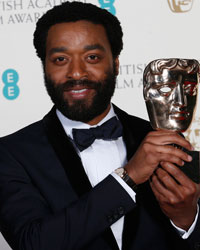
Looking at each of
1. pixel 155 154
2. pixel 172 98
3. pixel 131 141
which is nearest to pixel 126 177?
pixel 155 154

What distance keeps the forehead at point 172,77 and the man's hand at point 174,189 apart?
27 centimetres

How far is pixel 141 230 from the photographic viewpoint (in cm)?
176

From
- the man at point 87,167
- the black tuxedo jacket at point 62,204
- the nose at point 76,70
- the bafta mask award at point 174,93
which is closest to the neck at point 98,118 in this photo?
the man at point 87,167

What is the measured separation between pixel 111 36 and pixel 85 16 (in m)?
0.15

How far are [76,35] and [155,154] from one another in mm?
600

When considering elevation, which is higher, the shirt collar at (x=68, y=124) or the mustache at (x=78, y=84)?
the mustache at (x=78, y=84)

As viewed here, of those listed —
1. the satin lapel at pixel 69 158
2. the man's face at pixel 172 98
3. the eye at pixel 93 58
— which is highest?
the eye at pixel 93 58

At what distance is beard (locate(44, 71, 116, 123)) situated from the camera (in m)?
1.86

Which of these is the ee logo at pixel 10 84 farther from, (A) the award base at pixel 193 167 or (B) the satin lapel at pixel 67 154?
(A) the award base at pixel 193 167

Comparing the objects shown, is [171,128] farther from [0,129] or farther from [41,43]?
[0,129]

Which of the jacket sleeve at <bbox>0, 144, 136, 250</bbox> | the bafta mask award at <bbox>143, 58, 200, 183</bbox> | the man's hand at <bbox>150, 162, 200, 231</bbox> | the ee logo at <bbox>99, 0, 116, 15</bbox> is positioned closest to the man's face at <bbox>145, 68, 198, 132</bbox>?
the bafta mask award at <bbox>143, 58, 200, 183</bbox>

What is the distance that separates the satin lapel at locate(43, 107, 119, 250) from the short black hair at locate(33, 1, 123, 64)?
31 cm

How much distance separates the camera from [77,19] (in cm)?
190

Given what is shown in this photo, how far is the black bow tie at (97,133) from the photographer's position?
1.86 m
